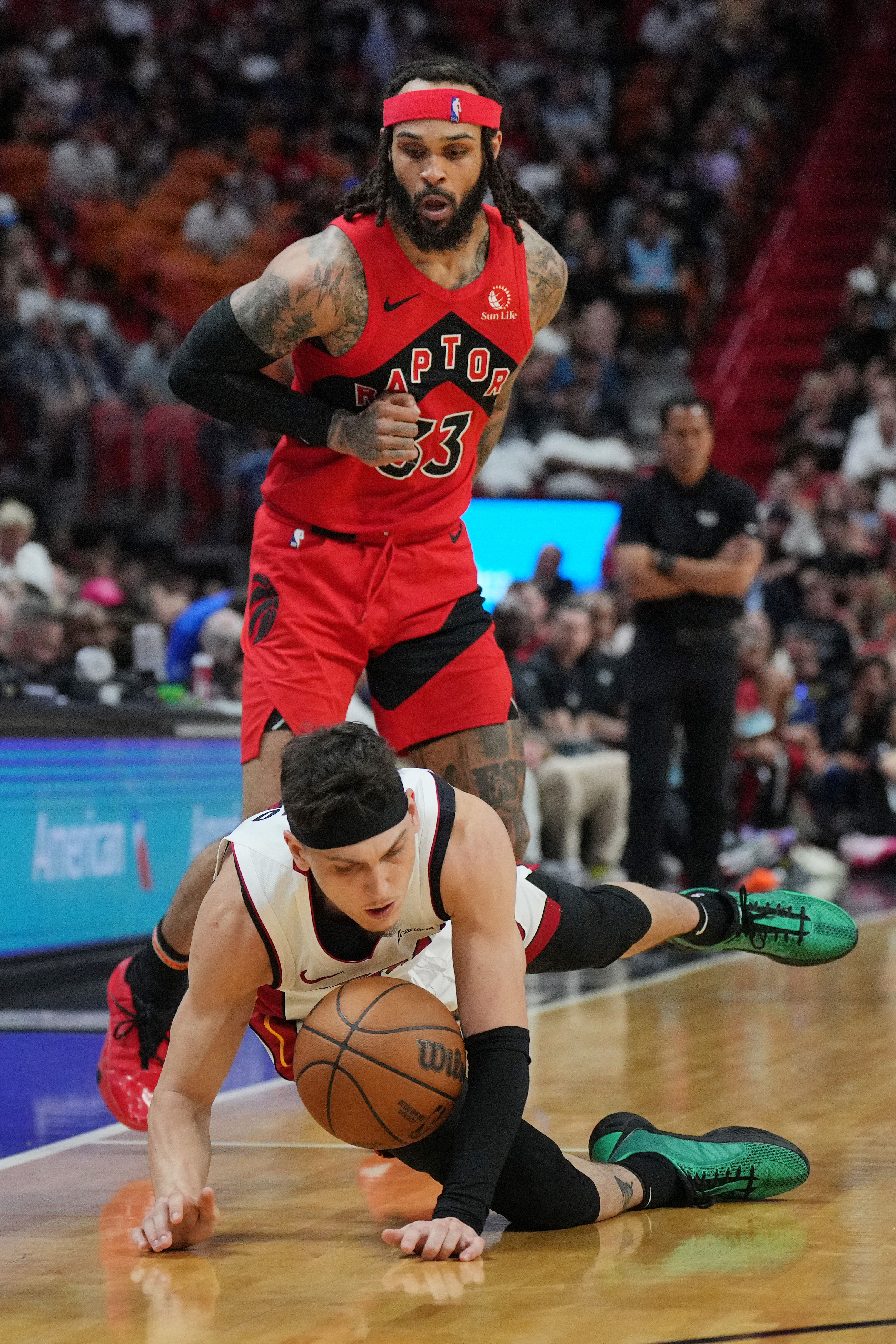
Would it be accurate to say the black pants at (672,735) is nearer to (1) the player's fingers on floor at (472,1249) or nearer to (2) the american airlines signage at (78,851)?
(2) the american airlines signage at (78,851)

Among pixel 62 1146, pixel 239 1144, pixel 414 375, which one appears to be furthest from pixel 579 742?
pixel 414 375

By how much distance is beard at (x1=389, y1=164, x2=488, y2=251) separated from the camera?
399 cm

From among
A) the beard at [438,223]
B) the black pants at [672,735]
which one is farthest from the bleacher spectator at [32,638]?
the beard at [438,223]

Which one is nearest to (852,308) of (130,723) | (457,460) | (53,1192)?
(130,723)

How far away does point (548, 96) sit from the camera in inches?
732

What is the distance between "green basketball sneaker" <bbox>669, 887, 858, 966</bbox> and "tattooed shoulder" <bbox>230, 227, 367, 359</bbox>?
4.87 ft

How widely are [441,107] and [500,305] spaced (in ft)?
1.44

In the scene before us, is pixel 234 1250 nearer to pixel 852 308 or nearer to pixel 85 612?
pixel 85 612

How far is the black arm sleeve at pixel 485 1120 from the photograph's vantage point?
312 cm

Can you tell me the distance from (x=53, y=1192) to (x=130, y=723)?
12.4 ft

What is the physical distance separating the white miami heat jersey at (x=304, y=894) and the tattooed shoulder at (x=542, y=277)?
4.37ft

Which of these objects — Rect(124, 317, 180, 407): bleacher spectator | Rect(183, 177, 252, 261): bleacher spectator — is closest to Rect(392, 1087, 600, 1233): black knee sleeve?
Rect(124, 317, 180, 407): bleacher spectator

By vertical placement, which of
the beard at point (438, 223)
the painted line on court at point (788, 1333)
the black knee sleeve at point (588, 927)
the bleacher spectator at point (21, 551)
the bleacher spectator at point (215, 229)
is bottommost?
the painted line on court at point (788, 1333)

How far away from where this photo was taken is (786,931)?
14.2 feet
